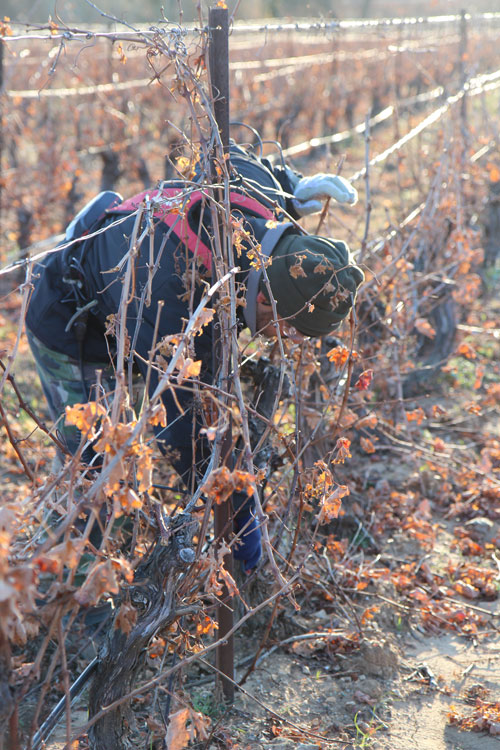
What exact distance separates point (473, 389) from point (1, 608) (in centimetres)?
421

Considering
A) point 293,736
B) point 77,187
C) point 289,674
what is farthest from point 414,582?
point 77,187

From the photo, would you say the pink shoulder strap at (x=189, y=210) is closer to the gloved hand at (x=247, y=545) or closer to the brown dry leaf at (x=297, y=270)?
the brown dry leaf at (x=297, y=270)

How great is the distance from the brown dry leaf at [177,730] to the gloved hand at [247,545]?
0.84 m

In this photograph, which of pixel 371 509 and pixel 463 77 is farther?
pixel 463 77

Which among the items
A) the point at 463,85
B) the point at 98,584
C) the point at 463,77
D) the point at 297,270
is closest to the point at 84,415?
the point at 98,584

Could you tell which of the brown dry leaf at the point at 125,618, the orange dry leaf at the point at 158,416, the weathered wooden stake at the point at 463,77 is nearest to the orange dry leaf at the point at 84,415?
the orange dry leaf at the point at 158,416

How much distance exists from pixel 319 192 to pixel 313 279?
0.57 m

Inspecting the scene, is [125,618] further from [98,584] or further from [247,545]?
[247,545]

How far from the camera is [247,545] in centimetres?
247

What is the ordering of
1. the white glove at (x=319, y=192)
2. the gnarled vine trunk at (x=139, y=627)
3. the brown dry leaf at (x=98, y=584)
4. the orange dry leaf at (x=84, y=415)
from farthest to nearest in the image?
1. the white glove at (x=319, y=192)
2. the gnarled vine trunk at (x=139, y=627)
3. the orange dry leaf at (x=84, y=415)
4. the brown dry leaf at (x=98, y=584)

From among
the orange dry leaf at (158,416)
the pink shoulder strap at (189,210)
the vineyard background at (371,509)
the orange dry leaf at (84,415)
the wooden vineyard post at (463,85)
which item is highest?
the wooden vineyard post at (463,85)

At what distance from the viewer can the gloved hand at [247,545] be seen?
2465 millimetres

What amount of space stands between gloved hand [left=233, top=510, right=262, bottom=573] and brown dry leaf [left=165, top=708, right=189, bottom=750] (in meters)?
0.84

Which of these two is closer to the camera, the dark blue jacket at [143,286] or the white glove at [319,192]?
the dark blue jacket at [143,286]
